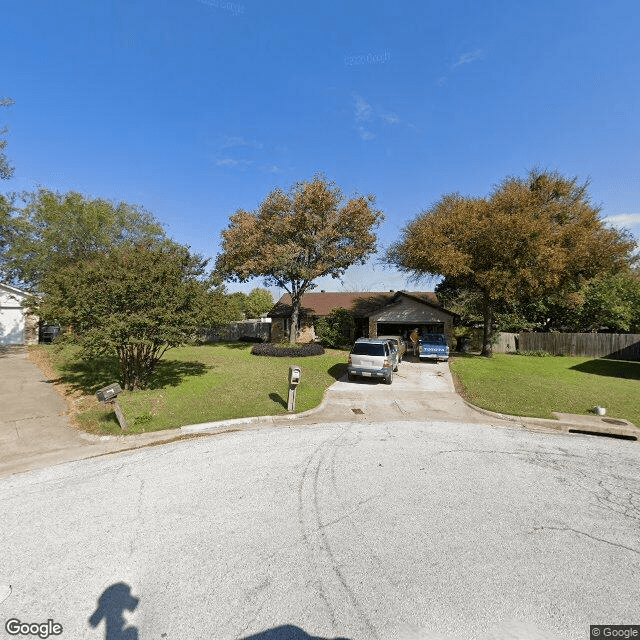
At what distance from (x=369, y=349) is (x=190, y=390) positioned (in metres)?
7.65

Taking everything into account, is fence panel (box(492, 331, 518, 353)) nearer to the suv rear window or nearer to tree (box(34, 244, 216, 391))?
the suv rear window

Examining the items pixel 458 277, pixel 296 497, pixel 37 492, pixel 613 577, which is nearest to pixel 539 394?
pixel 613 577

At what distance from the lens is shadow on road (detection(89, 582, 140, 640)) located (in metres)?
3.08

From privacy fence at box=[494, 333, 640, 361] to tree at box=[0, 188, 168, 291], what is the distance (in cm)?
3204

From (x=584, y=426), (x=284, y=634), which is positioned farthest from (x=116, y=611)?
(x=584, y=426)

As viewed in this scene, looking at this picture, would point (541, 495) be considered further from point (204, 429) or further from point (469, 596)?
point (204, 429)

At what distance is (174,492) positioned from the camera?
5664 mm

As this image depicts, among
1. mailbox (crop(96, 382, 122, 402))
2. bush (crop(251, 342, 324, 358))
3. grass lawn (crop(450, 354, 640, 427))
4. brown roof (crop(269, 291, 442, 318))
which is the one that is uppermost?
brown roof (crop(269, 291, 442, 318))

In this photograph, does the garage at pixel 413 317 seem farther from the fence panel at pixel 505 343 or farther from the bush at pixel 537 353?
the bush at pixel 537 353

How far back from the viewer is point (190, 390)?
1240 centimetres

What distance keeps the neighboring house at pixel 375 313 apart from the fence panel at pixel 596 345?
27.9 feet

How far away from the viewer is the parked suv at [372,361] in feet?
47.7

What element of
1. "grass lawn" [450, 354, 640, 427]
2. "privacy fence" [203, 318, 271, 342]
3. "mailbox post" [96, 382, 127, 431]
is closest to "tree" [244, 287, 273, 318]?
"privacy fence" [203, 318, 271, 342]

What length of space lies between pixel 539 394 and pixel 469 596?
11506 mm
